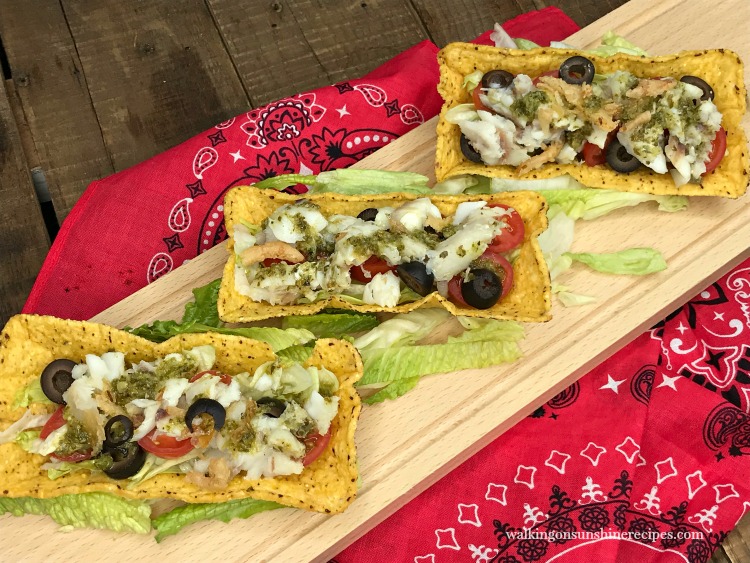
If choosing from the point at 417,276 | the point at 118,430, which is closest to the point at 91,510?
the point at 118,430

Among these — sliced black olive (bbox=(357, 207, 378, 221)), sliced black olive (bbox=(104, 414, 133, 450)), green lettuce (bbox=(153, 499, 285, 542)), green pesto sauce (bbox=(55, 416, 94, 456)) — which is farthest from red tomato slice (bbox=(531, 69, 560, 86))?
green pesto sauce (bbox=(55, 416, 94, 456))

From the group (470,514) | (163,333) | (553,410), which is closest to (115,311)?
(163,333)

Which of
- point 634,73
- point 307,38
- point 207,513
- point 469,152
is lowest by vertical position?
point 207,513

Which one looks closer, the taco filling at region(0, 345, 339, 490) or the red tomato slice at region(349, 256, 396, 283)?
the taco filling at region(0, 345, 339, 490)

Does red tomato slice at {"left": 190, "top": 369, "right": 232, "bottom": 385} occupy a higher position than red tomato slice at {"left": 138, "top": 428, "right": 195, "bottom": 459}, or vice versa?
red tomato slice at {"left": 190, "top": 369, "right": 232, "bottom": 385}

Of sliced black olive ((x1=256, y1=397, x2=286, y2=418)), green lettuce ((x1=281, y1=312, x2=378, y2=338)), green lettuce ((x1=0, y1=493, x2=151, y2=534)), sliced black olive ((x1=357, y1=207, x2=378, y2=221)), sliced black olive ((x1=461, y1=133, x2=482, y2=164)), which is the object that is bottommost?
green lettuce ((x1=0, y1=493, x2=151, y2=534))

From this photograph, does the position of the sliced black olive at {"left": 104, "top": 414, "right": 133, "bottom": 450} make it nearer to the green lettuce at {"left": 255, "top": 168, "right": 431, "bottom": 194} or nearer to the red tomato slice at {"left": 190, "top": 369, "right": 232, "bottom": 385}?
the red tomato slice at {"left": 190, "top": 369, "right": 232, "bottom": 385}

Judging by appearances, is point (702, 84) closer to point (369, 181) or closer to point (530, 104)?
point (530, 104)

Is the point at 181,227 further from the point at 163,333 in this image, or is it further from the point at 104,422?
the point at 104,422
